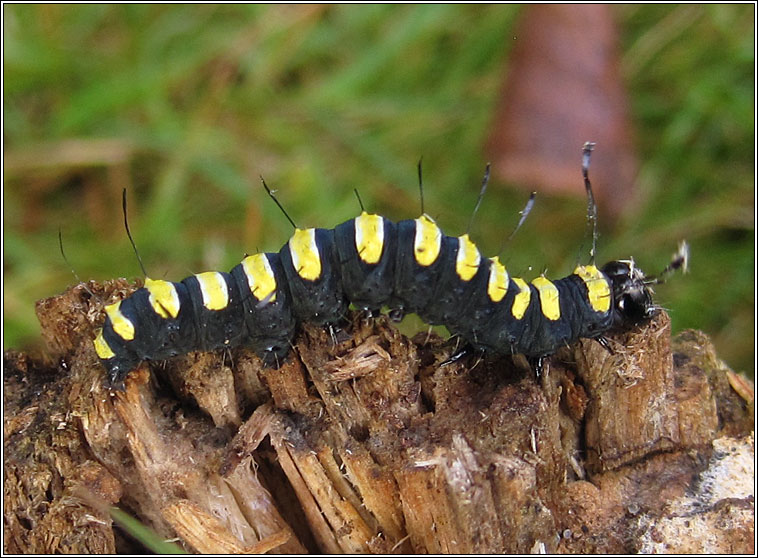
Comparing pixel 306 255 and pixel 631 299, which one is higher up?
pixel 306 255

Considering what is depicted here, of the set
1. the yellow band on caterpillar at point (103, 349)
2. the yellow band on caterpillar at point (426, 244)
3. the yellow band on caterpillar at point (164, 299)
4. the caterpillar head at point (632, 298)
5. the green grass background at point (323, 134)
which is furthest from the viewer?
the green grass background at point (323, 134)

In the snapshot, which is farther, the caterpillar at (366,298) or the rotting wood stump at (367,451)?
the caterpillar at (366,298)

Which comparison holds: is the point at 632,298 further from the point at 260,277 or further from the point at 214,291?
the point at 214,291

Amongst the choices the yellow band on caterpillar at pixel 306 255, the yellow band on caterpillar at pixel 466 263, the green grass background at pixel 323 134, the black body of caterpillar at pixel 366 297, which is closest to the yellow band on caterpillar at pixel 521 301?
the black body of caterpillar at pixel 366 297

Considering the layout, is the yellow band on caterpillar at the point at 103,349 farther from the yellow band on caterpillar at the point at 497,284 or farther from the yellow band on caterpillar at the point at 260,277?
the yellow band on caterpillar at the point at 497,284

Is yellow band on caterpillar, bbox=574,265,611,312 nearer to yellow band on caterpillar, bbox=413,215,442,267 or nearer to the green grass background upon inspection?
yellow band on caterpillar, bbox=413,215,442,267

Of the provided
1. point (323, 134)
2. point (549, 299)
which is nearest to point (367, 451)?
point (549, 299)
